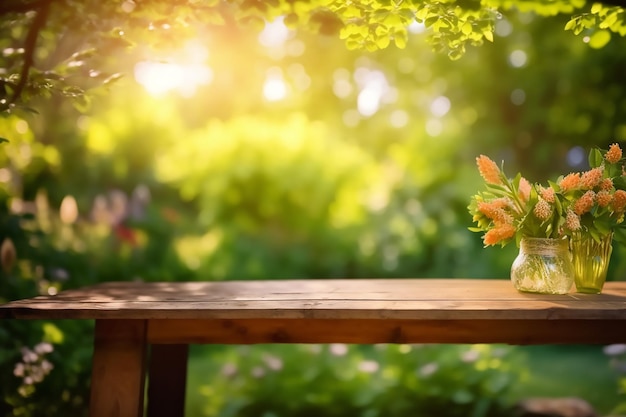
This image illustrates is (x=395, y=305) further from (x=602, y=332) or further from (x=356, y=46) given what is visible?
(x=356, y=46)

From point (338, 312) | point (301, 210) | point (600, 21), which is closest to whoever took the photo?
point (338, 312)

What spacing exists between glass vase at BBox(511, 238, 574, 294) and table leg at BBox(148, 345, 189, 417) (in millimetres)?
1895

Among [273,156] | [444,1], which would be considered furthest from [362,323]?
[273,156]

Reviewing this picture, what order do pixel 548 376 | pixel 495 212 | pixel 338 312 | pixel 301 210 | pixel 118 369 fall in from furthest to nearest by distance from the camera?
pixel 301 210
pixel 548 376
pixel 495 212
pixel 118 369
pixel 338 312

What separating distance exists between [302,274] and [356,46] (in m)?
4.55

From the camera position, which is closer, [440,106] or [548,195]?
[548,195]

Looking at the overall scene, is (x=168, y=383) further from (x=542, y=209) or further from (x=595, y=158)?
(x=595, y=158)

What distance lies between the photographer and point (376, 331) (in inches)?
97.7

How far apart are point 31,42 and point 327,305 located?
5.57 ft

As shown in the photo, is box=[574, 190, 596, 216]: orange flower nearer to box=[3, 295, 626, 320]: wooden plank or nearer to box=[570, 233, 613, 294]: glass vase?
box=[570, 233, 613, 294]: glass vase

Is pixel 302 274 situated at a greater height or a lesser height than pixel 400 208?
lesser

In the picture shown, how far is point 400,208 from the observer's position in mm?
7645

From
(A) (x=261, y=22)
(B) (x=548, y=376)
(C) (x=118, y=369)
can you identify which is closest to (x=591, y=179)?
(A) (x=261, y=22)

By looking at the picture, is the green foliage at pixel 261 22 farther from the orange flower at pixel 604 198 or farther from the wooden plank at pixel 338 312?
the wooden plank at pixel 338 312
